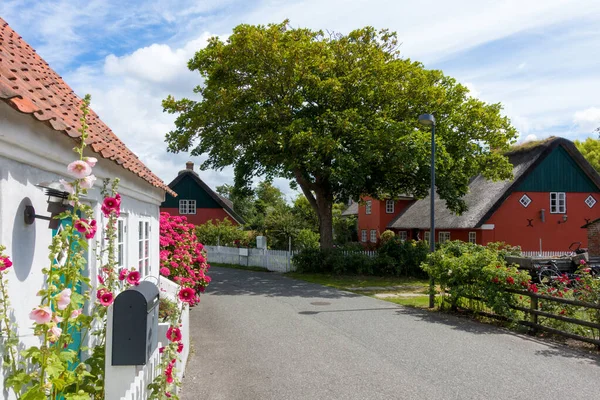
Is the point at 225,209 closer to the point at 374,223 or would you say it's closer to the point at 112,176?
the point at 374,223

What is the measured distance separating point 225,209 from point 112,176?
33601mm

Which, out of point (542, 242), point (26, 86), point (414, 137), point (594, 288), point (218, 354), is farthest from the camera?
point (542, 242)

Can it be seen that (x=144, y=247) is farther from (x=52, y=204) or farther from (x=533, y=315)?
(x=533, y=315)

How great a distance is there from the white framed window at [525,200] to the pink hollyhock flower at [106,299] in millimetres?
29907

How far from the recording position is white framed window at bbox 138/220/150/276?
9211mm

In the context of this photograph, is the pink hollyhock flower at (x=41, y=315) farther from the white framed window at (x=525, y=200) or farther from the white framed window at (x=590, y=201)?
the white framed window at (x=590, y=201)

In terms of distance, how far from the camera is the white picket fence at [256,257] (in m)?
26.0

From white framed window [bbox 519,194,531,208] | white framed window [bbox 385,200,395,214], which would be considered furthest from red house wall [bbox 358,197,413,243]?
white framed window [bbox 519,194,531,208]

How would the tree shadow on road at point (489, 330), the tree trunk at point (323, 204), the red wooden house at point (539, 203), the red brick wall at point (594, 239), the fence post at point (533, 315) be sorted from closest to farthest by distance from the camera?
the tree shadow on road at point (489, 330) → the fence post at point (533, 315) → the red brick wall at point (594, 239) → the tree trunk at point (323, 204) → the red wooden house at point (539, 203)

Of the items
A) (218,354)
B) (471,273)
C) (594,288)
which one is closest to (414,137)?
(471,273)

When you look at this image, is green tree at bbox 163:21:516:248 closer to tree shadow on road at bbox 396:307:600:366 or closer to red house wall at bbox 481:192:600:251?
red house wall at bbox 481:192:600:251

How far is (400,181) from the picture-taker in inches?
993

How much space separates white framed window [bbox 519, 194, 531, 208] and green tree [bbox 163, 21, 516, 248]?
6.91 metres

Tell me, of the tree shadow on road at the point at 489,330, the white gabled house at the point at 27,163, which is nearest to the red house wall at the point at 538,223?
the tree shadow on road at the point at 489,330
